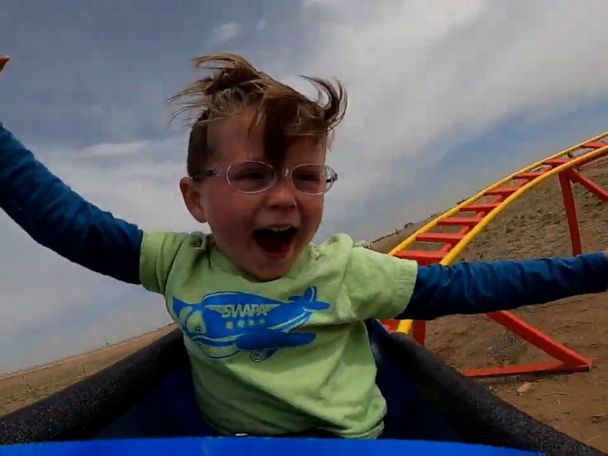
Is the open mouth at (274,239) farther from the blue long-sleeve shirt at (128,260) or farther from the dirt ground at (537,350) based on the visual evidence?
the dirt ground at (537,350)

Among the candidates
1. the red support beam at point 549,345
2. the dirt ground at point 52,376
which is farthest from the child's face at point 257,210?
the dirt ground at point 52,376

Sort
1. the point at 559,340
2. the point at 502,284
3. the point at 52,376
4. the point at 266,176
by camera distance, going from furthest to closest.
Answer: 1. the point at 52,376
2. the point at 559,340
3. the point at 502,284
4. the point at 266,176

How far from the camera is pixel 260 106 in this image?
145 cm

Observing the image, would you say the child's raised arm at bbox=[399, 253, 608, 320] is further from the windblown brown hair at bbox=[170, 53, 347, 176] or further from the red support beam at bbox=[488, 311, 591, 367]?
the red support beam at bbox=[488, 311, 591, 367]

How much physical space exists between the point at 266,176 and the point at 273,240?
0.14 meters

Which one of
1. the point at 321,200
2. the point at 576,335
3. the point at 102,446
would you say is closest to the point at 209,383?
the point at 321,200

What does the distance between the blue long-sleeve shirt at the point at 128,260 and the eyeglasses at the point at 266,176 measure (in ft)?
1.05

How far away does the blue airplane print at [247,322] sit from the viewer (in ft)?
4.80

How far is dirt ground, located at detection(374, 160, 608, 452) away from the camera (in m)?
3.36

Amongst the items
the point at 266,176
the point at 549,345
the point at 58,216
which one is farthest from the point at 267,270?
the point at 549,345

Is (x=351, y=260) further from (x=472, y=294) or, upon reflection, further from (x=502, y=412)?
(x=502, y=412)

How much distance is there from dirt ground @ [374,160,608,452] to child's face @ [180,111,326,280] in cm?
212

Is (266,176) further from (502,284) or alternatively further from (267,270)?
(502,284)

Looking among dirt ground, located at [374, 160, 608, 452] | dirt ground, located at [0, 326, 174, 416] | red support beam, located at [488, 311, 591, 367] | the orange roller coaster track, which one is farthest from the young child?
dirt ground, located at [0, 326, 174, 416]
